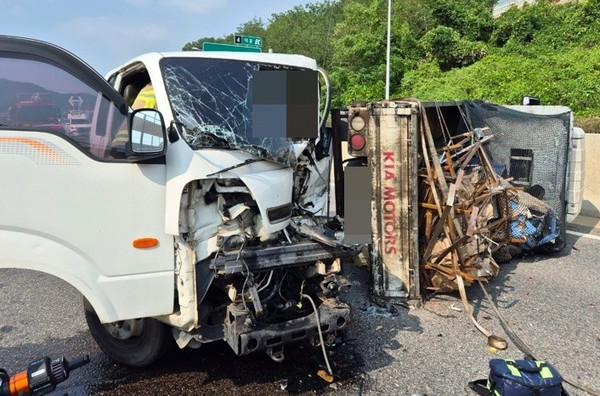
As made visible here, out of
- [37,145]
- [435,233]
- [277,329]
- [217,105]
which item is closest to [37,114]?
[37,145]

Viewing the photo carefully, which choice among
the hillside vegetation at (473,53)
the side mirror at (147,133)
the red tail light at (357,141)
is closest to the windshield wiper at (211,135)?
the side mirror at (147,133)

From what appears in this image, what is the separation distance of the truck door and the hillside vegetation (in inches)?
519

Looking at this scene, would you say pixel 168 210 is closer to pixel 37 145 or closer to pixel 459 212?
pixel 37 145

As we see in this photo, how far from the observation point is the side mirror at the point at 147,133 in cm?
272

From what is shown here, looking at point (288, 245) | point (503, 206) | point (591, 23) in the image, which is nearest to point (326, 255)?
point (288, 245)

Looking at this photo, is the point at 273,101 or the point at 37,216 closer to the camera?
the point at 37,216

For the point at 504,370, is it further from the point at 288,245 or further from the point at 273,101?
the point at 273,101

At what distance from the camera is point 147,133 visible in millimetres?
2744

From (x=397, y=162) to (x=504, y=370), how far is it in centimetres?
211

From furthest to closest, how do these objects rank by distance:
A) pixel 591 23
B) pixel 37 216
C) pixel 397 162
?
pixel 591 23 → pixel 397 162 → pixel 37 216

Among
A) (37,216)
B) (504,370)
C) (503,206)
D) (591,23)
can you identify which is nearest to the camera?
(37,216)

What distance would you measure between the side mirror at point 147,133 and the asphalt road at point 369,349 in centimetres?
163

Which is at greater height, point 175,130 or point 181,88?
point 181,88

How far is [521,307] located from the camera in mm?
4477
